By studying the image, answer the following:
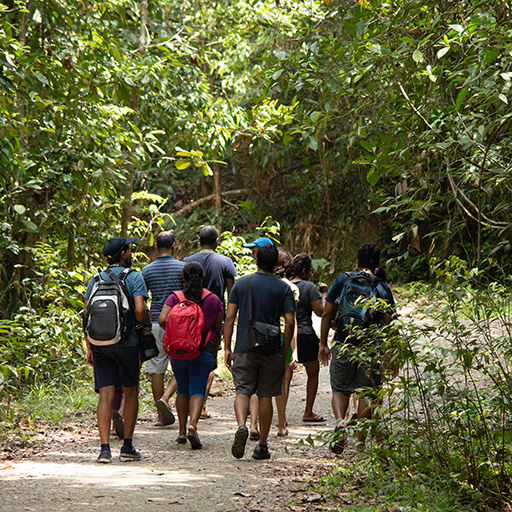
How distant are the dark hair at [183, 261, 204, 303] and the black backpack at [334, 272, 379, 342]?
1366 millimetres

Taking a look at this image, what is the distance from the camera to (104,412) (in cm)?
589

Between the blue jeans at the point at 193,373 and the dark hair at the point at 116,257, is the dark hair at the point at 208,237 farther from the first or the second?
the dark hair at the point at 116,257

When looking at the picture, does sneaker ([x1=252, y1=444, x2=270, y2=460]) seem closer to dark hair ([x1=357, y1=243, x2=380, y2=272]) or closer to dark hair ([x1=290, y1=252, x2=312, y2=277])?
dark hair ([x1=357, y1=243, x2=380, y2=272])

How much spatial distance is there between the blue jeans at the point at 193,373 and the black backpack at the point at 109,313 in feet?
2.86

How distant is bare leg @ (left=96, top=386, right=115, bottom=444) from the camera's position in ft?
19.2

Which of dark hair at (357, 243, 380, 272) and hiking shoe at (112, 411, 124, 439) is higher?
dark hair at (357, 243, 380, 272)

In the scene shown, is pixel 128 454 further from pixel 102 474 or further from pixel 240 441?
pixel 240 441

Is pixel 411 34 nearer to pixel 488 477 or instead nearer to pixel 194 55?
pixel 488 477

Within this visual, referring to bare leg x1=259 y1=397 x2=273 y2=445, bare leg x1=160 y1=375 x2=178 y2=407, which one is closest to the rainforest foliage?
bare leg x1=160 y1=375 x2=178 y2=407

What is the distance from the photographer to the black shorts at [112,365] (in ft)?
19.5

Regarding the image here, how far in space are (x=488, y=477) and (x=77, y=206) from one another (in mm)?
5905

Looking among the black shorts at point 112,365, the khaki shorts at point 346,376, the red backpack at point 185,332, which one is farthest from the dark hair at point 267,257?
the black shorts at point 112,365

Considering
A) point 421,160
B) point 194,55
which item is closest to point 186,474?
point 421,160

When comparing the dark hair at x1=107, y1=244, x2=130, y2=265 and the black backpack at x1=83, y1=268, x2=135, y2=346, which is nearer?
the black backpack at x1=83, y1=268, x2=135, y2=346
